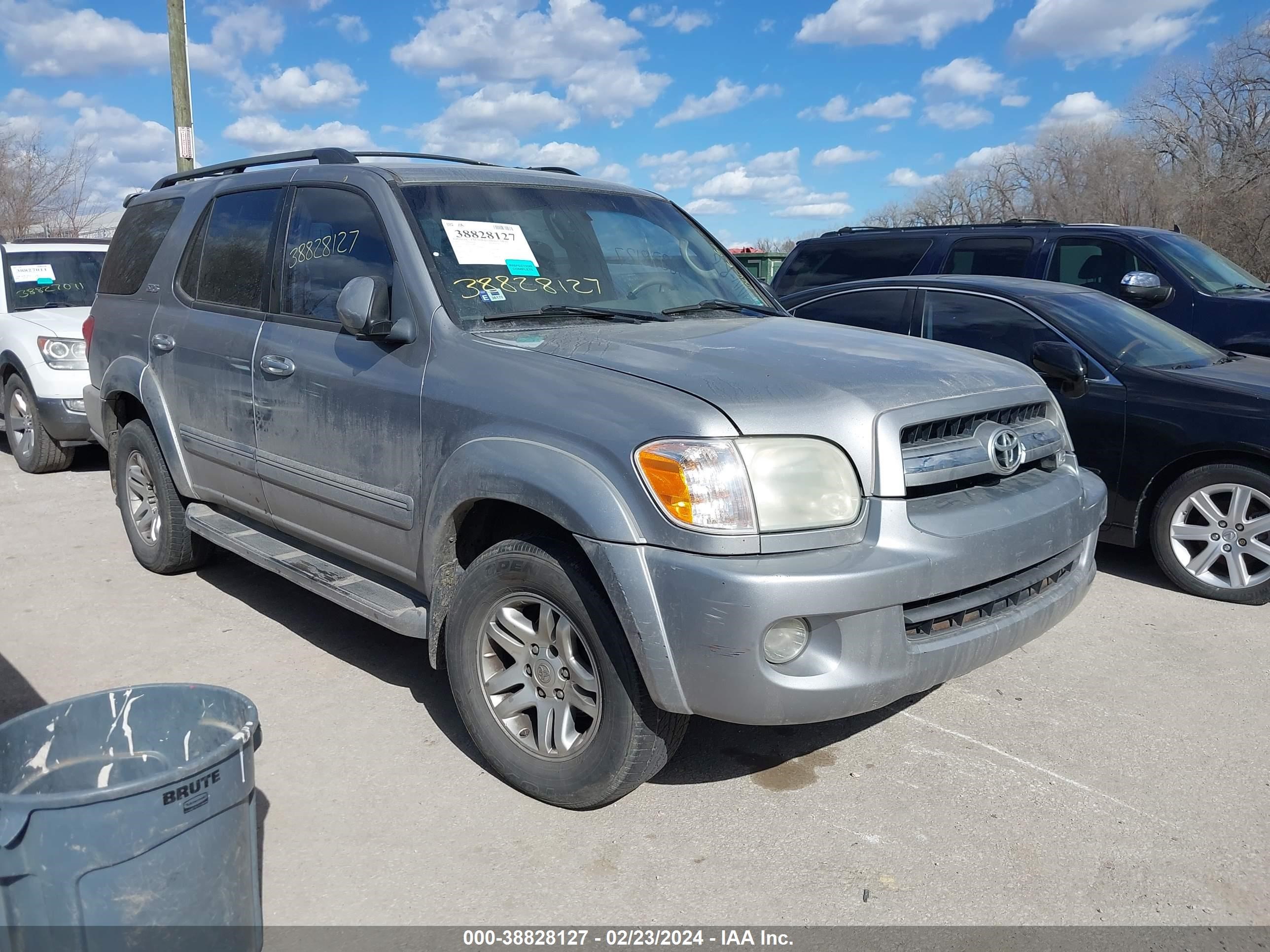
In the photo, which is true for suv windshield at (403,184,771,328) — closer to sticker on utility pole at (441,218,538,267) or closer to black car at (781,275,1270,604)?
sticker on utility pole at (441,218,538,267)

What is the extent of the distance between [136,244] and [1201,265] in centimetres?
740

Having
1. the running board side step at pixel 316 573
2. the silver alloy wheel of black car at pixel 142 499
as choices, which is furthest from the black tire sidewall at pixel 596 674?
the silver alloy wheel of black car at pixel 142 499

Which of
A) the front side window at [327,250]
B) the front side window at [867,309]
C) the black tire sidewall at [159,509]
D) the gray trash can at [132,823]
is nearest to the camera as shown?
the gray trash can at [132,823]

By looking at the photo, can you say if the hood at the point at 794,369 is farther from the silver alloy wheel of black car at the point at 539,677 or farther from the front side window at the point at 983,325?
the front side window at the point at 983,325

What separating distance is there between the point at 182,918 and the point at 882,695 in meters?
1.81

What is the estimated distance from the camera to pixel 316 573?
410 cm

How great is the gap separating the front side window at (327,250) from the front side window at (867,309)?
3.43 metres

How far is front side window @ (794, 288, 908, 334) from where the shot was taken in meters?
6.50

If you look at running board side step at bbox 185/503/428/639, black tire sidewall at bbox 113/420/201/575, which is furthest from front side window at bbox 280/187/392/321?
black tire sidewall at bbox 113/420/201/575

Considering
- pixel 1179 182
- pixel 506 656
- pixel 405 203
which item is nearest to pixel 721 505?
pixel 506 656

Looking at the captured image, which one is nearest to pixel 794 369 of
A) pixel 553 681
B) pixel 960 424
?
pixel 960 424

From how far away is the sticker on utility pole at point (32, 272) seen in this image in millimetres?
8914

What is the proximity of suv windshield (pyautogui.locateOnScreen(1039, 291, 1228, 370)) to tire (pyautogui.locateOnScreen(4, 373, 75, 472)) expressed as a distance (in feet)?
24.6

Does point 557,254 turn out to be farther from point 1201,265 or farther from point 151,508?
point 1201,265
